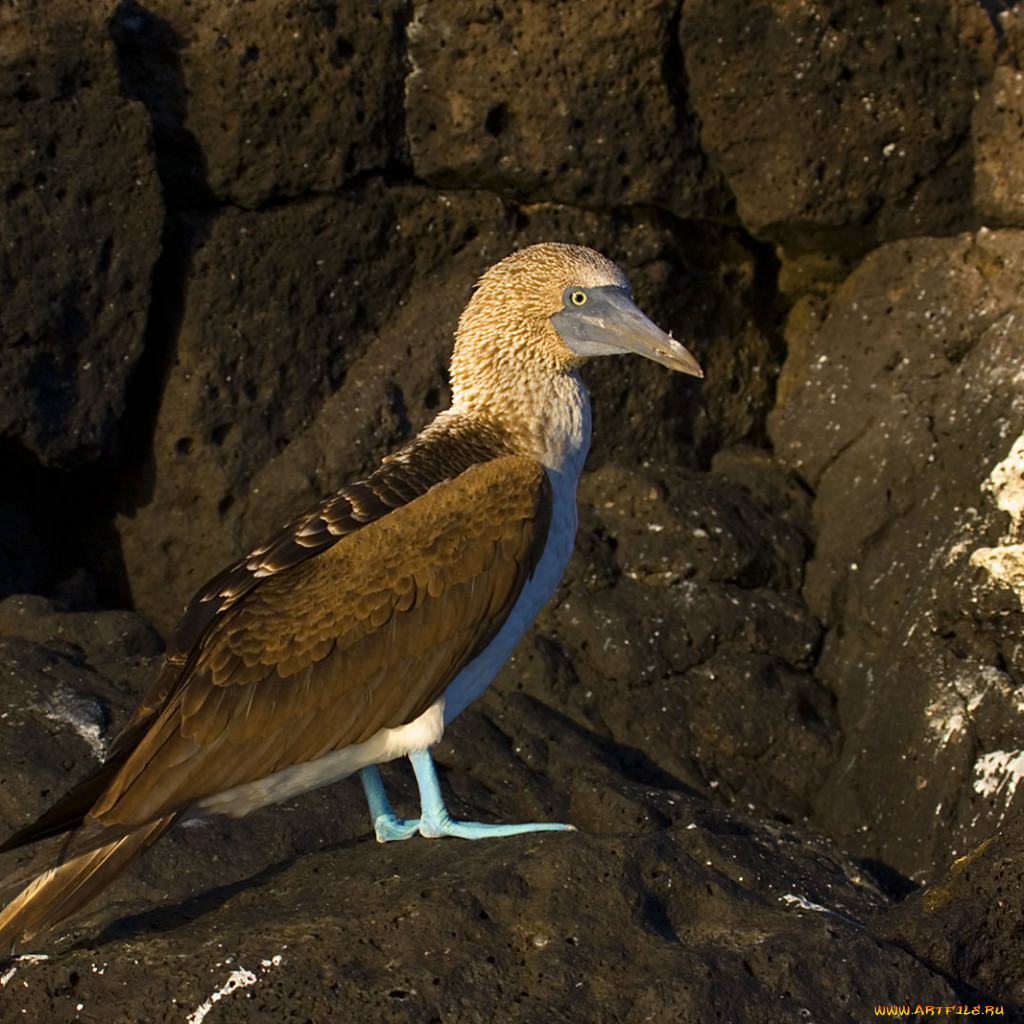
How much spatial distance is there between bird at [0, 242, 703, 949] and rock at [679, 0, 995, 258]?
3459 mm

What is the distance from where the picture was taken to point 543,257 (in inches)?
230

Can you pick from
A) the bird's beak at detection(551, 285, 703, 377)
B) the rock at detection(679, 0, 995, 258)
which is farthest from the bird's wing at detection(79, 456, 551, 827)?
the rock at detection(679, 0, 995, 258)

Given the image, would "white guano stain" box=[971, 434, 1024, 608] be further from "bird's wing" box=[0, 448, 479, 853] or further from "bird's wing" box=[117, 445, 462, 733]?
"bird's wing" box=[117, 445, 462, 733]

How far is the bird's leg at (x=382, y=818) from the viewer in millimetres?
4965

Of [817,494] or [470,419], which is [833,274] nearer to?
[817,494]

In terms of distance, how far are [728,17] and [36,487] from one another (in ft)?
13.7

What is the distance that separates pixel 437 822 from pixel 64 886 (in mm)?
1136

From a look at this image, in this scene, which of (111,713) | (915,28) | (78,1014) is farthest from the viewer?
(915,28)

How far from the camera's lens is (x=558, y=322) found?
18.8 feet

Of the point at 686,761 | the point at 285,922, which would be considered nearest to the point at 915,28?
the point at 686,761

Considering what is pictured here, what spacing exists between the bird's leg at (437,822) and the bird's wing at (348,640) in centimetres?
16

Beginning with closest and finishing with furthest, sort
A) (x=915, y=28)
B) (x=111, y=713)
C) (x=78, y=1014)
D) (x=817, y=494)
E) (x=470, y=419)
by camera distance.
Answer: (x=78, y=1014)
(x=470, y=419)
(x=111, y=713)
(x=915, y=28)
(x=817, y=494)

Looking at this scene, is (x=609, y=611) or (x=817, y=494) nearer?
(x=609, y=611)

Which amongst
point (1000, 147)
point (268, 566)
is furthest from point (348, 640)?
point (1000, 147)
